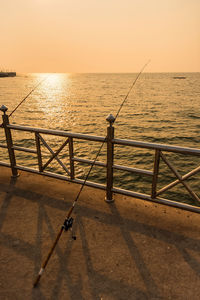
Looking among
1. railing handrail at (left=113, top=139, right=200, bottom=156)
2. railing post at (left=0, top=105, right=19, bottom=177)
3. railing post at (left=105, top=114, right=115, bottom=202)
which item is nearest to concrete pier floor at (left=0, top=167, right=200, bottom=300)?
railing post at (left=105, top=114, right=115, bottom=202)

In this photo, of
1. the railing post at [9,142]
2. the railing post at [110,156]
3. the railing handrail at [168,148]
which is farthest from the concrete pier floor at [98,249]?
the railing handrail at [168,148]

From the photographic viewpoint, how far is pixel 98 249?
302 centimetres

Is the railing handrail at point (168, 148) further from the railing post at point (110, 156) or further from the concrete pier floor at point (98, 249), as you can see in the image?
the concrete pier floor at point (98, 249)

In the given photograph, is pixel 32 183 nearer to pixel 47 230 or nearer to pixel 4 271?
pixel 47 230

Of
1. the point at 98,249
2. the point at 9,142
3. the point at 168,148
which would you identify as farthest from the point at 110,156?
the point at 9,142

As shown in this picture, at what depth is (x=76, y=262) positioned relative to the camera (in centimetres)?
281

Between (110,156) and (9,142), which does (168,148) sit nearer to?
(110,156)

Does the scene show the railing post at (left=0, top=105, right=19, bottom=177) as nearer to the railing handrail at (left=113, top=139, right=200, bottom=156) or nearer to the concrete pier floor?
the concrete pier floor

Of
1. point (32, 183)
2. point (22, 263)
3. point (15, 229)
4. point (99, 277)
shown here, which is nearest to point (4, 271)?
point (22, 263)

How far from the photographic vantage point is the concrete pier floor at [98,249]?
2473mm

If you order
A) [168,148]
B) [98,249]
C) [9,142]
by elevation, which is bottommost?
[98,249]

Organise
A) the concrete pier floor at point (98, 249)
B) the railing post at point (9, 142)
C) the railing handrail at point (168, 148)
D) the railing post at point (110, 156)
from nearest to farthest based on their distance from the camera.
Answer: the concrete pier floor at point (98, 249), the railing handrail at point (168, 148), the railing post at point (110, 156), the railing post at point (9, 142)

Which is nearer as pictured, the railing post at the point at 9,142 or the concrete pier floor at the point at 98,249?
the concrete pier floor at the point at 98,249

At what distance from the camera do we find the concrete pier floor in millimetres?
2473
